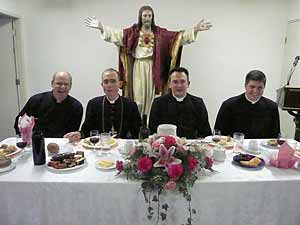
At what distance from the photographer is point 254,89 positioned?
2.29 metres

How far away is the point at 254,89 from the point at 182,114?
64cm

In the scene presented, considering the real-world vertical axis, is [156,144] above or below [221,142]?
above

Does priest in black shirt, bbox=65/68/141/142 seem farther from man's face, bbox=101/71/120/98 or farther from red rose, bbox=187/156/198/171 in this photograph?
red rose, bbox=187/156/198/171

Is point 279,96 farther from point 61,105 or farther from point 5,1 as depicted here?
point 5,1

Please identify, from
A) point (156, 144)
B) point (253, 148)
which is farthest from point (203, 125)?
point (156, 144)

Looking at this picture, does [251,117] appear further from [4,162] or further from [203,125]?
[4,162]

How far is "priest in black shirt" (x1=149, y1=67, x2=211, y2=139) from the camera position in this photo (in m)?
2.44

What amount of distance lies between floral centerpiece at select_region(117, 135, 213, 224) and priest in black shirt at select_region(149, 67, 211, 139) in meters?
1.06

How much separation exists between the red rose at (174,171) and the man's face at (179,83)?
1177mm

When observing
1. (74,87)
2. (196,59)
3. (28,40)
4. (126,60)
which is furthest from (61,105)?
(196,59)

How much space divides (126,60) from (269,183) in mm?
2235

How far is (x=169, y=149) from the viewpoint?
1.31 meters

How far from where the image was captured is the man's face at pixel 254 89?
2.27 m

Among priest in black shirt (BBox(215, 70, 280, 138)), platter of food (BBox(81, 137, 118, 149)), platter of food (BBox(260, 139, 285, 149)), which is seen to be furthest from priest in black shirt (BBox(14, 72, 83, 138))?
platter of food (BBox(260, 139, 285, 149))
